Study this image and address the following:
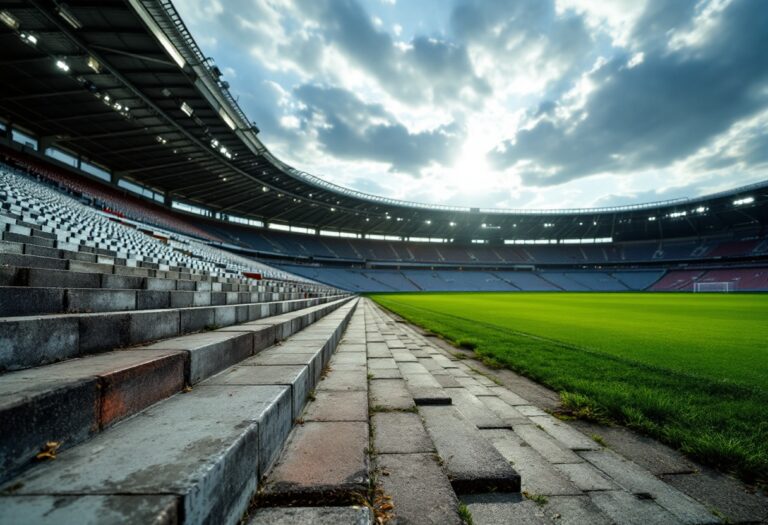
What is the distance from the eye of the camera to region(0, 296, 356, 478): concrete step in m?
0.84

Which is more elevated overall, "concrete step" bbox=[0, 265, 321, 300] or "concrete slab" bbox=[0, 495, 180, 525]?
"concrete step" bbox=[0, 265, 321, 300]

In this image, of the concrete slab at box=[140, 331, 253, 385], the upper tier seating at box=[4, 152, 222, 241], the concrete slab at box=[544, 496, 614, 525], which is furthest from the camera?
the upper tier seating at box=[4, 152, 222, 241]

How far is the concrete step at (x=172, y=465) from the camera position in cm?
73

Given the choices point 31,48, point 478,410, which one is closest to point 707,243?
point 478,410

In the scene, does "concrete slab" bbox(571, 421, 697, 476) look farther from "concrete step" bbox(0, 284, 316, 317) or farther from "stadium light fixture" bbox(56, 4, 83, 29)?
"stadium light fixture" bbox(56, 4, 83, 29)

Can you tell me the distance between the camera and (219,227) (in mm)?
37062

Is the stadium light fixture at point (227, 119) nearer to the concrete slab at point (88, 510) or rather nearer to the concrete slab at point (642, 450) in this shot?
the concrete slab at point (88, 510)

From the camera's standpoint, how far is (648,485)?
1660mm

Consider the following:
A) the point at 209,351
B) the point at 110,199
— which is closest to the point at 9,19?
the point at 110,199

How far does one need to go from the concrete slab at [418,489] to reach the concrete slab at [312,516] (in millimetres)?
174

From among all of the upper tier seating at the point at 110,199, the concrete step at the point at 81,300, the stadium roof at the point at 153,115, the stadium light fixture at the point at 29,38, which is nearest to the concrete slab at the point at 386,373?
the concrete step at the point at 81,300

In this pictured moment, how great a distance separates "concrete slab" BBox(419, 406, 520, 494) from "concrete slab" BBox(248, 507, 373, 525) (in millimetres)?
590

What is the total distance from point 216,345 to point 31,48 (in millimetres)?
19886

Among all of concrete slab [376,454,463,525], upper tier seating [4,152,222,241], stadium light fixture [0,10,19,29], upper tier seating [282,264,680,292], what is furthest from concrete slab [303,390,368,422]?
upper tier seating [282,264,680,292]
